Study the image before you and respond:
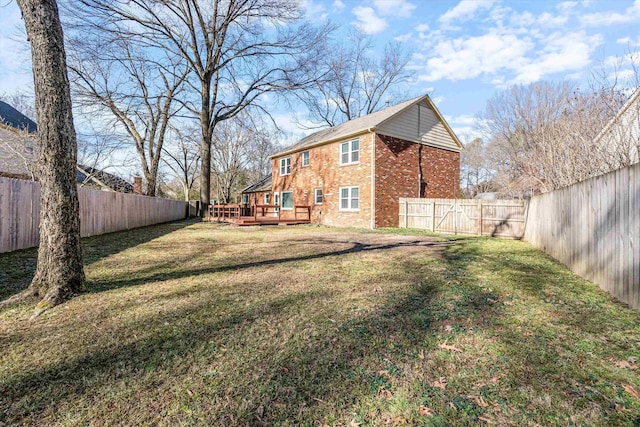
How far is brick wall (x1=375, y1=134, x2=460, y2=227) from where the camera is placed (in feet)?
48.0

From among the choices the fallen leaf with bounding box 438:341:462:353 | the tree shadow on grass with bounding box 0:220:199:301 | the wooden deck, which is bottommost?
the fallen leaf with bounding box 438:341:462:353

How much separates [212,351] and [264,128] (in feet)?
92.3

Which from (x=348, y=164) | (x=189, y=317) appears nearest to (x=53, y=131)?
(x=189, y=317)

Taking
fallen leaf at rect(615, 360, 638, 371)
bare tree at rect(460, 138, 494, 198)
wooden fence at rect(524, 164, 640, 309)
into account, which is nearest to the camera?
fallen leaf at rect(615, 360, 638, 371)

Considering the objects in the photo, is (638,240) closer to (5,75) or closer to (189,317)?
(189,317)

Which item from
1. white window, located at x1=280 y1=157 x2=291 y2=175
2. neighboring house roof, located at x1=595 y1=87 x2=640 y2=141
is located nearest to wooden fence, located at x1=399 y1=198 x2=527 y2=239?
neighboring house roof, located at x1=595 y1=87 x2=640 y2=141

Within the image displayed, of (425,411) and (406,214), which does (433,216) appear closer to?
(406,214)

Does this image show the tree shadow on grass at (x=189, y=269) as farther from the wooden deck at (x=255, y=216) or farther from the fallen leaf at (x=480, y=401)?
the wooden deck at (x=255, y=216)

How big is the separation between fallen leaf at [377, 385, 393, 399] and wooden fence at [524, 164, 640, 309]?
11.6 feet

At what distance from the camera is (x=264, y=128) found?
94.1 feet

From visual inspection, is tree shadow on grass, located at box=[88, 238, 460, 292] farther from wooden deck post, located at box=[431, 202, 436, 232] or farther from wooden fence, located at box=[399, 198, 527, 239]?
wooden deck post, located at box=[431, 202, 436, 232]

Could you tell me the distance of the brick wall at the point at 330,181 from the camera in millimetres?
14789

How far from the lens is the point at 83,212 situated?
9.37 m

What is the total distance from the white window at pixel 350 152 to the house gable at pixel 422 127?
1.47 metres
